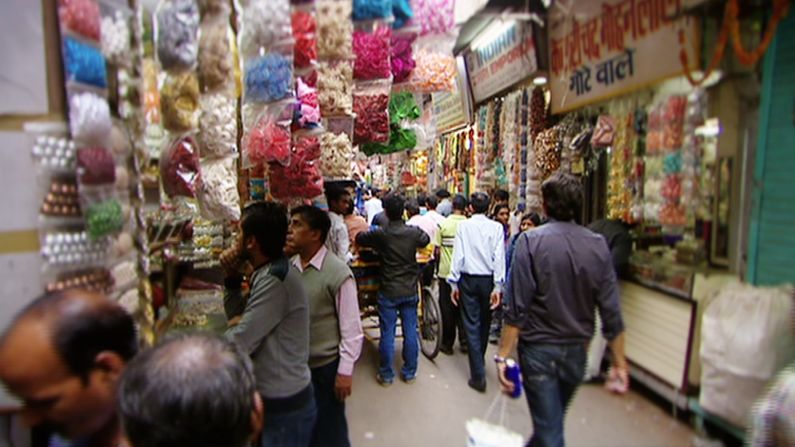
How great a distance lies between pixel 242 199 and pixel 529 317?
1.83 metres

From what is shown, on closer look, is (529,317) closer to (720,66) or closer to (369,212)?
(720,66)

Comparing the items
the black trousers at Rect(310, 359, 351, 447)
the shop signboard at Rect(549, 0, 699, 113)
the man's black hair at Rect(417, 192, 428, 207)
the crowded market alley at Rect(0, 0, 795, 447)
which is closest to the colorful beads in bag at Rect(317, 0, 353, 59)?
the crowded market alley at Rect(0, 0, 795, 447)

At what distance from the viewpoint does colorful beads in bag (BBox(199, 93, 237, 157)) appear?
1530 millimetres

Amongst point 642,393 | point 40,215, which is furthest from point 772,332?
point 40,215

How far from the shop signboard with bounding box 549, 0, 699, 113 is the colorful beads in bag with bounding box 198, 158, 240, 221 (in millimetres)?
1033

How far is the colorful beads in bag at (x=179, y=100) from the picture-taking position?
53.4 inches

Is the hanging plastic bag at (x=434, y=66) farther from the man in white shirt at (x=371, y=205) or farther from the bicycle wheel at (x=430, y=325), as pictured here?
the man in white shirt at (x=371, y=205)

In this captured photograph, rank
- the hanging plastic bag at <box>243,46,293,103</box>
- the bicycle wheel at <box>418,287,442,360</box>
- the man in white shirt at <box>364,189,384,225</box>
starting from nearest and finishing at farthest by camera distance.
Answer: the hanging plastic bag at <box>243,46,293,103</box> < the bicycle wheel at <box>418,287,442,360</box> < the man in white shirt at <box>364,189,384,225</box>

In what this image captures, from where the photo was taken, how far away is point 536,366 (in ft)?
4.08

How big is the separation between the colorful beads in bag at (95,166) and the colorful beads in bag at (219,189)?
1.66 feet

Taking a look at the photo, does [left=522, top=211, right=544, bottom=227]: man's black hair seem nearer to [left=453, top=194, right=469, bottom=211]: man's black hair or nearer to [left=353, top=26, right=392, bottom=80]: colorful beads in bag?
[left=453, top=194, right=469, bottom=211]: man's black hair

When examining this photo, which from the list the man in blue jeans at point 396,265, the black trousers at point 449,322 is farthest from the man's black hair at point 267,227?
the man in blue jeans at point 396,265

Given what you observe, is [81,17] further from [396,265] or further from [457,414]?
[396,265]

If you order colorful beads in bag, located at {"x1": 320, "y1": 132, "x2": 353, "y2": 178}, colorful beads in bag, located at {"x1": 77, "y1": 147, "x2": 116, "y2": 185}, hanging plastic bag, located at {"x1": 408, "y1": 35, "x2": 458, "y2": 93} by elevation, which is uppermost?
hanging plastic bag, located at {"x1": 408, "y1": 35, "x2": 458, "y2": 93}
